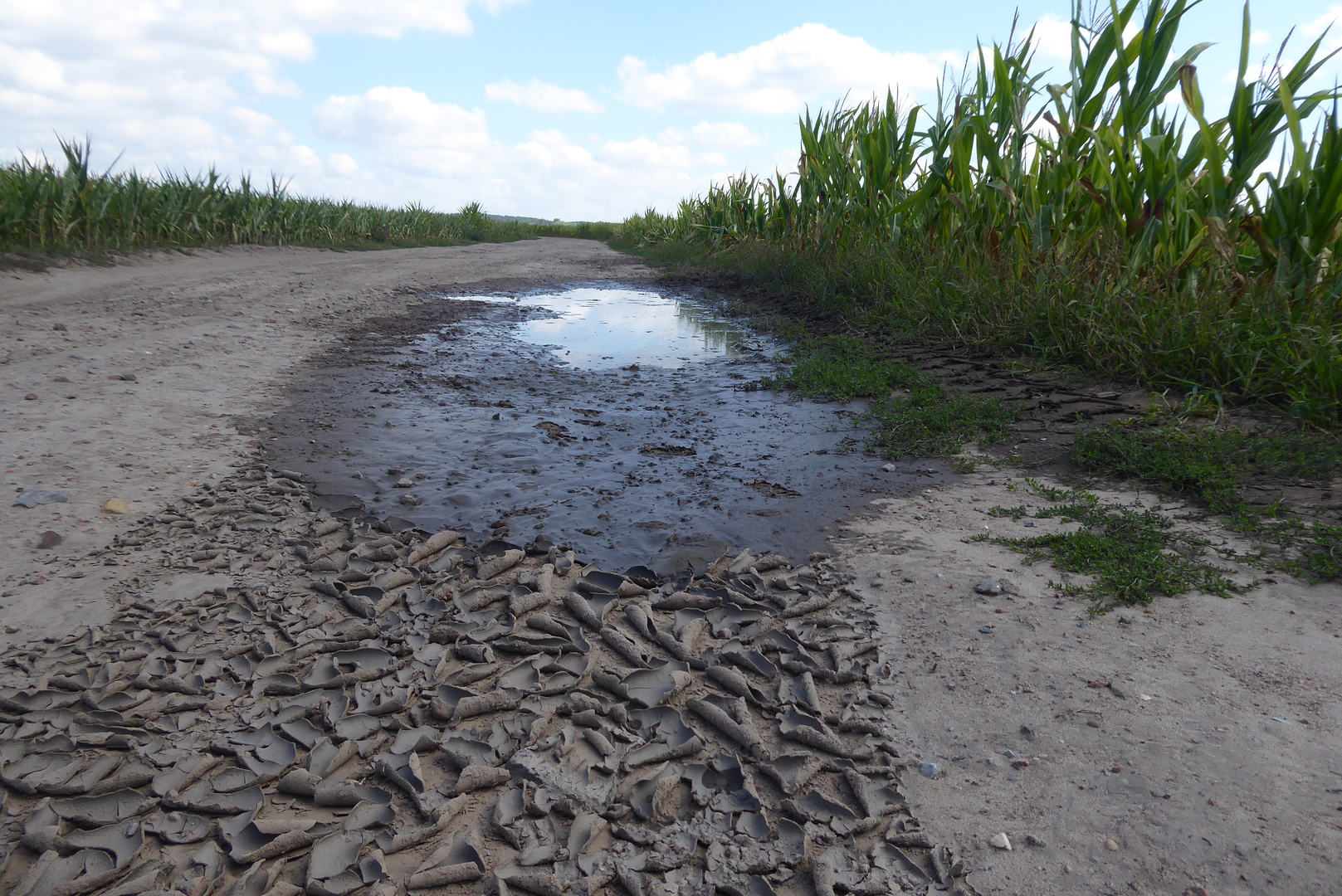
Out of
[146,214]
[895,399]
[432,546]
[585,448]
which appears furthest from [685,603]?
[146,214]

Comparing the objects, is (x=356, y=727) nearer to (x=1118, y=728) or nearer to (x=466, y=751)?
(x=466, y=751)

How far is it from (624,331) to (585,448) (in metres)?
3.89

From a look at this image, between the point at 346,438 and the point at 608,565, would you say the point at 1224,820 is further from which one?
the point at 346,438

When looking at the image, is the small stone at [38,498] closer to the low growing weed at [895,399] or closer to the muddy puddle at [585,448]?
the muddy puddle at [585,448]

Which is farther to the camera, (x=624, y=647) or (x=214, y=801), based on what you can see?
(x=624, y=647)

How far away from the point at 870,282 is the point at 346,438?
16.7 feet

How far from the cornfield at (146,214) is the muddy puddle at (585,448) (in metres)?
5.51

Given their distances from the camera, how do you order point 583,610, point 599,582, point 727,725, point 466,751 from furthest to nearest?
point 599,582 → point 583,610 → point 727,725 → point 466,751

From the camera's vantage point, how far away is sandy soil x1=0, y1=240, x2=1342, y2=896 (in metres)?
1.36

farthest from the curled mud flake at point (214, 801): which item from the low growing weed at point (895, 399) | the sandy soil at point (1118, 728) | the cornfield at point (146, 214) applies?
the cornfield at point (146, 214)

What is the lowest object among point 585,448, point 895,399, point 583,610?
point 583,610

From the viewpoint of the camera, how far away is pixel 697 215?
16.9 meters

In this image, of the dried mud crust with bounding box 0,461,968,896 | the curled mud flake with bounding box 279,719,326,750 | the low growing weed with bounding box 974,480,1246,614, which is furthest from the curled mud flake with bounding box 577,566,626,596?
the low growing weed with bounding box 974,480,1246,614

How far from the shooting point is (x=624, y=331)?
7.32m
